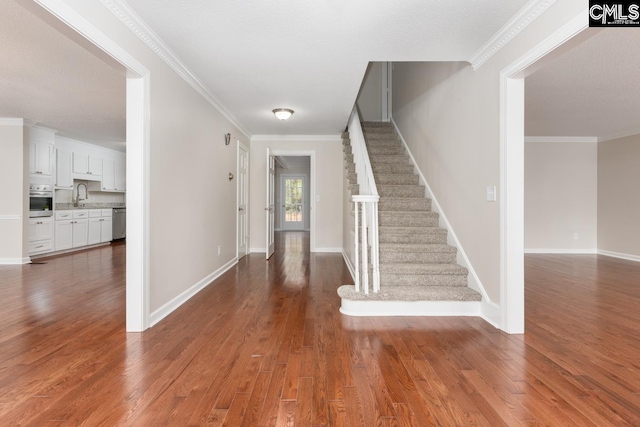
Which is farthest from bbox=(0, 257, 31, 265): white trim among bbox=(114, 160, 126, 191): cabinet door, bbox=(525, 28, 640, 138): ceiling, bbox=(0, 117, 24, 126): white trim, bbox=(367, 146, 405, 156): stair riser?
bbox=(525, 28, 640, 138): ceiling

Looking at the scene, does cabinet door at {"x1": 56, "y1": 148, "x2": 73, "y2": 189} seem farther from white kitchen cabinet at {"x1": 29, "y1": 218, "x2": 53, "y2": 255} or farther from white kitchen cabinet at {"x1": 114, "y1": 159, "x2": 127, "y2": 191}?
white kitchen cabinet at {"x1": 114, "y1": 159, "x2": 127, "y2": 191}

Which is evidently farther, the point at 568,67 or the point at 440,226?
the point at 440,226

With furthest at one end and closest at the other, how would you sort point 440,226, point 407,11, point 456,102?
point 440,226, point 456,102, point 407,11

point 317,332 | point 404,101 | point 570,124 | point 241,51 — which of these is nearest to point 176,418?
point 317,332

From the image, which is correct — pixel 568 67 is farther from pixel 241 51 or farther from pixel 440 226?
pixel 241 51

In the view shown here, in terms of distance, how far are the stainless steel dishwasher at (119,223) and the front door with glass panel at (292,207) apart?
17.7 ft

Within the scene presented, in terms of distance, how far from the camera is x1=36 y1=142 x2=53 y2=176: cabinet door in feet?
20.2

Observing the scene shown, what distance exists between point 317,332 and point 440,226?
2.22m

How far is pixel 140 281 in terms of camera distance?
2.62 meters

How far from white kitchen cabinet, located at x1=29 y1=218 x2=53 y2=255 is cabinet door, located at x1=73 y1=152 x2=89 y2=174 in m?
1.42

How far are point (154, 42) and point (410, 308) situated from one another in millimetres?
3138

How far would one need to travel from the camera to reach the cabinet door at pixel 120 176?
859 centimetres

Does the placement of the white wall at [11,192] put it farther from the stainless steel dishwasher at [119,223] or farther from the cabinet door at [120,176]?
the cabinet door at [120,176]

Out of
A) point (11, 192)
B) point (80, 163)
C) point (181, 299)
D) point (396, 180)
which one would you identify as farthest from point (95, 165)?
point (396, 180)
